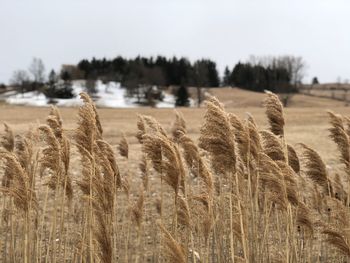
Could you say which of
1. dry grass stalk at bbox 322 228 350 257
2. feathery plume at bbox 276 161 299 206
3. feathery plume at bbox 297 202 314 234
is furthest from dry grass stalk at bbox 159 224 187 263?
feathery plume at bbox 297 202 314 234

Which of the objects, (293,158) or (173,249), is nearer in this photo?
(173,249)

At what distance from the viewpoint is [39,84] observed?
111188mm

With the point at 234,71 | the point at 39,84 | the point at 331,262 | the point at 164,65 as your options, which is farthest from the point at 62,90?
the point at 331,262

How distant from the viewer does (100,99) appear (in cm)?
9700

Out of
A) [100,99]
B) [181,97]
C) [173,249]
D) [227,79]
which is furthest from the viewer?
[227,79]

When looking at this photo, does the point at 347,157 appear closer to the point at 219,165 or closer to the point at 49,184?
the point at 219,165

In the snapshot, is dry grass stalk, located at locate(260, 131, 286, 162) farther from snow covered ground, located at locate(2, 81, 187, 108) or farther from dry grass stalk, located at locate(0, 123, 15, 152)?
snow covered ground, located at locate(2, 81, 187, 108)

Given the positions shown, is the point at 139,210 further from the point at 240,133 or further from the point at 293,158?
the point at 293,158

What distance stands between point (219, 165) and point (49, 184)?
2184 millimetres

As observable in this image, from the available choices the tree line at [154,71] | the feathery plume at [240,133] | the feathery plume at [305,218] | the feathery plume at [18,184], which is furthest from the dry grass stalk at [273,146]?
the tree line at [154,71]

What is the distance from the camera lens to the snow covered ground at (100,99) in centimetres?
8916

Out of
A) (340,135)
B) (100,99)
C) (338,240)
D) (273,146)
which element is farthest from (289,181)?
(100,99)

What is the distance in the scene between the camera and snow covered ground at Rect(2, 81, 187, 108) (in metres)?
89.2

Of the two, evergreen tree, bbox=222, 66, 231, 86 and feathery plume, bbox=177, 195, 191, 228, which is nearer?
feathery plume, bbox=177, 195, 191, 228
